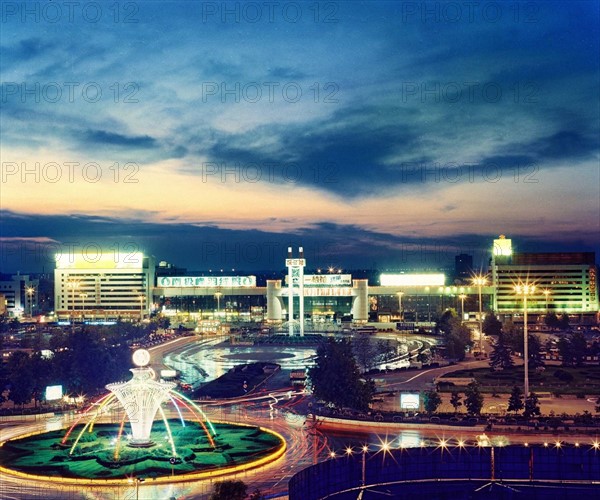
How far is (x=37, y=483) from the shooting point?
3011cm

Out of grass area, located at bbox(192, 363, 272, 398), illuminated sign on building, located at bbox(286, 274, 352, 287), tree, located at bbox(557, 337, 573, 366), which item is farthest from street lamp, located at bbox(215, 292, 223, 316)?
tree, located at bbox(557, 337, 573, 366)

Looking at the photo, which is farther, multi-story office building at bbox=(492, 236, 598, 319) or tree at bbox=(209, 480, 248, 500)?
multi-story office building at bbox=(492, 236, 598, 319)

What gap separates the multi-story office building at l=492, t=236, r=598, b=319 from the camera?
402 feet

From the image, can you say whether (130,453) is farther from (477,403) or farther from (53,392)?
(477,403)

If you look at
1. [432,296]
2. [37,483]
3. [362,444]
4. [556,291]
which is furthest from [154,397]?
[556,291]

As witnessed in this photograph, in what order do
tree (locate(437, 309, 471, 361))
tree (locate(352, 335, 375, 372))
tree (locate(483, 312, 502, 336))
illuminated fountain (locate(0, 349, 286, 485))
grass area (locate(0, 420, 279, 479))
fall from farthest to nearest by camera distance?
tree (locate(483, 312, 502, 336)), tree (locate(437, 309, 471, 361)), tree (locate(352, 335, 375, 372)), grass area (locate(0, 420, 279, 479)), illuminated fountain (locate(0, 349, 286, 485))

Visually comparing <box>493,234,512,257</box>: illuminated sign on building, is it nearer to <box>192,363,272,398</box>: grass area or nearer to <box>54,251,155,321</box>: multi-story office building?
<box>54,251,155,321</box>: multi-story office building

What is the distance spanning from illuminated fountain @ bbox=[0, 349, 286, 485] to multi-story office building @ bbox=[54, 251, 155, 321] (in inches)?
3445

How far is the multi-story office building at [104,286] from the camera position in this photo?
125688mm

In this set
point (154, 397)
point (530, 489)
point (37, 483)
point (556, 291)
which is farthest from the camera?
point (556, 291)

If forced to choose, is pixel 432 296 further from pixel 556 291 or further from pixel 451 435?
pixel 451 435

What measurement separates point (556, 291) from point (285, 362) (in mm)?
70020

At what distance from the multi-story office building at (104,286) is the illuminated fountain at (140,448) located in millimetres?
87494

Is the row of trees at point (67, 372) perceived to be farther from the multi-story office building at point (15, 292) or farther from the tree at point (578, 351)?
the multi-story office building at point (15, 292)
